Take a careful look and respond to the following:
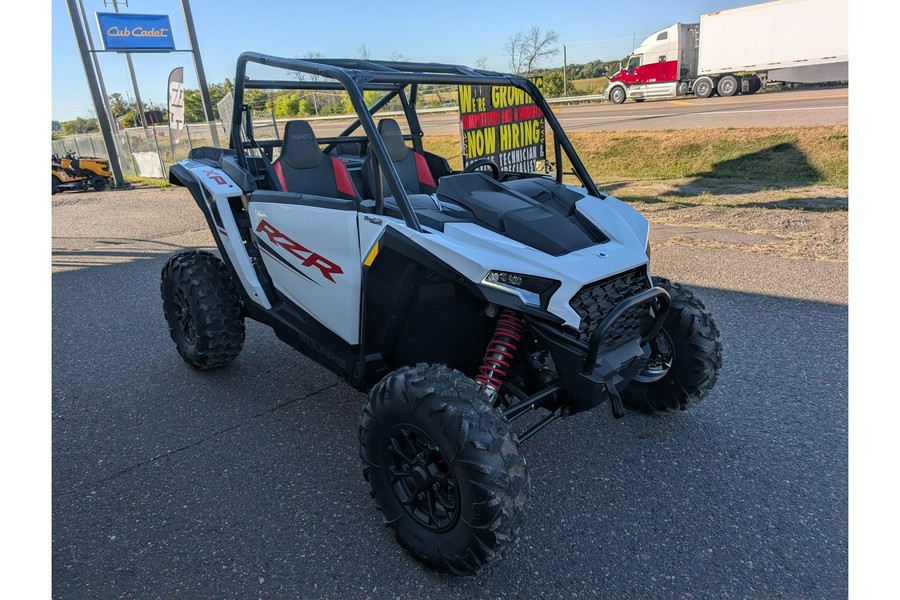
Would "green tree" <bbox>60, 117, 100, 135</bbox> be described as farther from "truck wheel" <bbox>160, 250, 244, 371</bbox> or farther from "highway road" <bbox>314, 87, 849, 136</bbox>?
"truck wheel" <bbox>160, 250, 244, 371</bbox>

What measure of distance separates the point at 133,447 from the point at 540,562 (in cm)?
233

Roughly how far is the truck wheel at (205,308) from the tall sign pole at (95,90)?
13.8 m

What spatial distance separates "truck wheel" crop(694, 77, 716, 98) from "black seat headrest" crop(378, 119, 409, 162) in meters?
27.1

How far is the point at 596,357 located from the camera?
230cm

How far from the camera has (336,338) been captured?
3109mm

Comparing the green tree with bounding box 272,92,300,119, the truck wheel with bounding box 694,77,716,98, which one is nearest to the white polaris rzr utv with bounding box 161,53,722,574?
the green tree with bounding box 272,92,300,119

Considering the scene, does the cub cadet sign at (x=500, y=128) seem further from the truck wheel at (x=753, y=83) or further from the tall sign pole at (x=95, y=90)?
the truck wheel at (x=753, y=83)

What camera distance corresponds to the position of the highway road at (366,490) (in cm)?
230

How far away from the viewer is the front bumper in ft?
7.54

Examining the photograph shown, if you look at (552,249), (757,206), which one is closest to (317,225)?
(552,249)

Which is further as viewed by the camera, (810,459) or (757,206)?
(757,206)

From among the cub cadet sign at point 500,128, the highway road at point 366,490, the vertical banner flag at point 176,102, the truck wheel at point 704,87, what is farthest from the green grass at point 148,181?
the truck wheel at point 704,87

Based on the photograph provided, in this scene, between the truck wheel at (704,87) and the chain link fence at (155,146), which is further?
the truck wheel at (704,87)

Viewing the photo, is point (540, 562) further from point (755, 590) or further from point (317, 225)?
point (317, 225)
